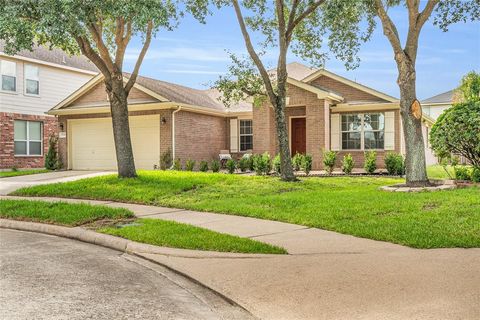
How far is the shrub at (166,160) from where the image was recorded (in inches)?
883

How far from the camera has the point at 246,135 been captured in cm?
2648

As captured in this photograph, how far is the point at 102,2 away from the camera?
1224cm

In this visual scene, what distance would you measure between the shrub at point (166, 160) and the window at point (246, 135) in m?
5.28

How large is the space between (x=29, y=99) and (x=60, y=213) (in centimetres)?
1957

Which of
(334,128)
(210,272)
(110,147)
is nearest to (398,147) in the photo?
(334,128)

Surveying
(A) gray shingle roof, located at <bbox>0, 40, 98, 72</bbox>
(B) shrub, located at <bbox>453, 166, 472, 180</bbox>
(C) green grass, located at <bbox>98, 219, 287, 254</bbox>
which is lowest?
(C) green grass, located at <bbox>98, 219, 287, 254</bbox>

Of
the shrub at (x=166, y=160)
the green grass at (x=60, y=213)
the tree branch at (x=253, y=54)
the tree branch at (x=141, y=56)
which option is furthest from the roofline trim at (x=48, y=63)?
the green grass at (x=60, y=213)

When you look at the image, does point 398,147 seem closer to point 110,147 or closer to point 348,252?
point 110,147

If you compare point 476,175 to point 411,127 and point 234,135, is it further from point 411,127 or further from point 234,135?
point 234,135

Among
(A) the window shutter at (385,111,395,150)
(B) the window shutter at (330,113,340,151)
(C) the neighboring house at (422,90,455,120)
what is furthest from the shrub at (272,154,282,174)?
(C) the neighboring house at (422,90,455,120)

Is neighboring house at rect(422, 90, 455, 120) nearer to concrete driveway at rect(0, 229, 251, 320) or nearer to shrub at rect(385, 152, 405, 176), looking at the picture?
shrub at rect(385, 152, 405, 176)

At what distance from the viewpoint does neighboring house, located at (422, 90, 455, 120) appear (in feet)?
143

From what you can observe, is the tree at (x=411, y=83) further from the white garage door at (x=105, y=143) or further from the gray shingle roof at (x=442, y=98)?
the gray shingle roof at (x=442, y=98)

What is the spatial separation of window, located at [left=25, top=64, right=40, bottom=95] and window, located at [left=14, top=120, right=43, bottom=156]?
5.82 feet
